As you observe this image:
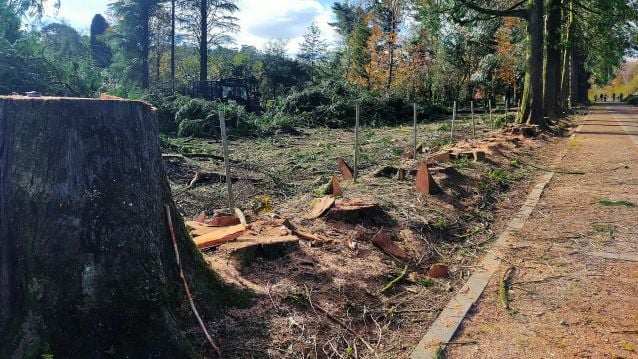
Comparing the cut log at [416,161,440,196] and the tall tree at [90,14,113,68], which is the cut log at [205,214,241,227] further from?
the tall tree at [90,14,113,68]

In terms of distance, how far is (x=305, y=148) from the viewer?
1558cm

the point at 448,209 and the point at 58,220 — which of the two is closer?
the point at 58,220

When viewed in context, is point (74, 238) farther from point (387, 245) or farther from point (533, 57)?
point (533, 57)

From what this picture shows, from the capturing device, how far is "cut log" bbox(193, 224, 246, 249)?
4355mm

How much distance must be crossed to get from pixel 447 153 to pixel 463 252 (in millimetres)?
5356

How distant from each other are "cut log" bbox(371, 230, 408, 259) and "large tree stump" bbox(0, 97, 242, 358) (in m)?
2.65

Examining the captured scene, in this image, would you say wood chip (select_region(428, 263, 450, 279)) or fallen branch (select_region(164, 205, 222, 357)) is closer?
fallen branch (select_region(164, 205, 222, 357))

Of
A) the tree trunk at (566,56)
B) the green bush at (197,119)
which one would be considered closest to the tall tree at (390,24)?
the tree trunk at (566,56)

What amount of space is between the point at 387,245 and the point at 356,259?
501mm

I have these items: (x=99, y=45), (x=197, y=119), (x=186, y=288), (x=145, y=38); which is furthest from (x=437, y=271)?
(x=99, y=45)

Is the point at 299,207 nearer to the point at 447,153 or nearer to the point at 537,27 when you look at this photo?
the point at 447,153

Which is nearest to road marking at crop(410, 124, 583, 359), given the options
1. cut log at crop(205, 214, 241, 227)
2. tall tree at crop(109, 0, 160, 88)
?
cut log at crop(205, 214, 241, 227)

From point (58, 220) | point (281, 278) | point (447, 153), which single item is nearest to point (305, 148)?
point (447, 153)

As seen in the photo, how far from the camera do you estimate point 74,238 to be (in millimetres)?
2619
